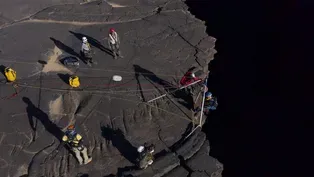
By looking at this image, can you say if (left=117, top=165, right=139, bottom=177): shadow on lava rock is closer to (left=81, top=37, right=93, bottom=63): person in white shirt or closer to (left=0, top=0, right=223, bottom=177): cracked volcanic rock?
(left=0, top=0, right=223, bottom=177): cracked volcanic rock

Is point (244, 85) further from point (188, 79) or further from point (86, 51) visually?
point (86, 51)

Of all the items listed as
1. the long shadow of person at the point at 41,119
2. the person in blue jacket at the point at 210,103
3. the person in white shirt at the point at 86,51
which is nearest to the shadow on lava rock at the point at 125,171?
the long shadow of person at the point at 41,119

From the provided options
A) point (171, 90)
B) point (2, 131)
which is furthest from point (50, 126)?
point (171, 90)

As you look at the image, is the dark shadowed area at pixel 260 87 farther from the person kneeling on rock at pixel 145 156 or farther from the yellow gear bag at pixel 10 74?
the yellow gear bag at pixel 10 74

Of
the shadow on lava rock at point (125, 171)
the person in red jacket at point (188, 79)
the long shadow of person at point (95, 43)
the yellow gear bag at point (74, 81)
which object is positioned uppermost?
the long shadow of person at point (95, 43)

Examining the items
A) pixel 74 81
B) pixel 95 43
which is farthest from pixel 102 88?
pixel 95 43

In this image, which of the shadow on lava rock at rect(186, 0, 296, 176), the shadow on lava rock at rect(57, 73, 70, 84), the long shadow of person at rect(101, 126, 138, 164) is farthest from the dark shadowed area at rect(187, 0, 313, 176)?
the shadow on lava rock at rect(57, 73, 70, 84)
